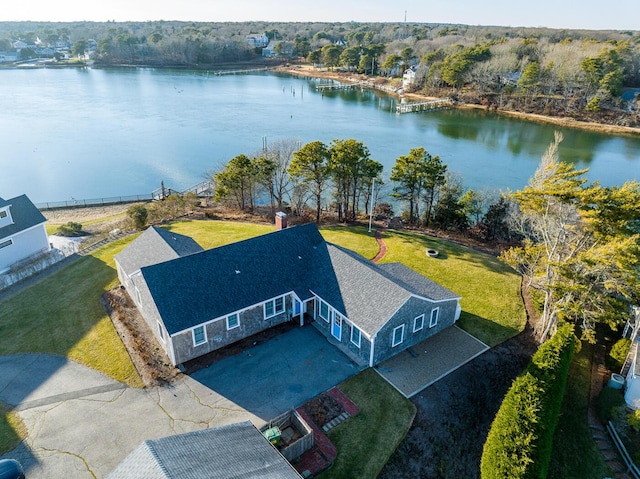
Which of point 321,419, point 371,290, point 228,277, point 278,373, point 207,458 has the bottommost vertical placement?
point 321,419

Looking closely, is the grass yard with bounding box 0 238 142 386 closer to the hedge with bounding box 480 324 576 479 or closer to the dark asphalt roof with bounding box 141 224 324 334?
the dark asphalt roof with bounding box 141 224 324 334

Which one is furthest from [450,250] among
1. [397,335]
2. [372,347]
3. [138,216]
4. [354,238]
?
[138,216]

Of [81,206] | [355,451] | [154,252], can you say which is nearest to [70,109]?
[81,206]

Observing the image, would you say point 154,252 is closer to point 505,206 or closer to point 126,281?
point 126,281

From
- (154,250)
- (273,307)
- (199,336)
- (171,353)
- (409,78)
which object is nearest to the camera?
(171,353)

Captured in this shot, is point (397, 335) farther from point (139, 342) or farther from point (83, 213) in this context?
point (83, 213)

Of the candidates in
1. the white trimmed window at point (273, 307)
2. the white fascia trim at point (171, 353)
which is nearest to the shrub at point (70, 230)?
the white fascia trim at point (171, 353)

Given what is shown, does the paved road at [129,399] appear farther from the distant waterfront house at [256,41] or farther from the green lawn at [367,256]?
the distant waterfront house at [256,41]
